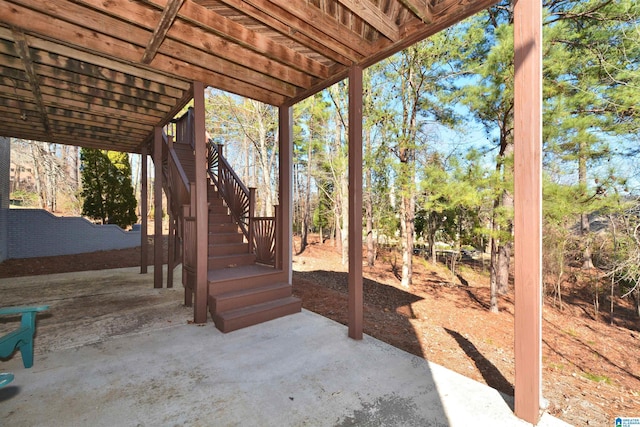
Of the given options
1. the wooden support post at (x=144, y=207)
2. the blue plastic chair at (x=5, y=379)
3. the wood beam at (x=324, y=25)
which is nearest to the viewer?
the blue plastic chair at (x=5, y=379)

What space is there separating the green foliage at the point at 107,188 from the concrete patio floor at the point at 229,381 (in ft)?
31.0

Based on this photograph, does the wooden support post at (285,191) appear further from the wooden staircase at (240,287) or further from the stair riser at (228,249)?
the stair riser at (228,249)

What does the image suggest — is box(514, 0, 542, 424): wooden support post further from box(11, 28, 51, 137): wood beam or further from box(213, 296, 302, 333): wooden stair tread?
box(11, 28, 51, 137): wood beam

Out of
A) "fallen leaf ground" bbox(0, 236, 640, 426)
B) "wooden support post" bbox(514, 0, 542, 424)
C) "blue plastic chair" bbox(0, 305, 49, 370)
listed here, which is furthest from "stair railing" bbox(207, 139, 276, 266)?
"wooden support post" bbox(514, 0, 542, 424)

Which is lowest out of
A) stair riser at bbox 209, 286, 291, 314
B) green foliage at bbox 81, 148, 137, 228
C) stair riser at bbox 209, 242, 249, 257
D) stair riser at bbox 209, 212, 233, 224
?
stair riser at bbox 209, 286, 291, 314

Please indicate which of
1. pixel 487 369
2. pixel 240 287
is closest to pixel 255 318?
pixel 240 287

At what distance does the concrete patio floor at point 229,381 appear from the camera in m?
1.77

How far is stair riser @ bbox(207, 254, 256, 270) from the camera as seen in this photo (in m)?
4.19

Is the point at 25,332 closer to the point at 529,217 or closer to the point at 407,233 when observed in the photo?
the point at 529,217

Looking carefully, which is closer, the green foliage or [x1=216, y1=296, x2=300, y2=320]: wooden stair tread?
[x1=216, y1=296, x2=300, y2=320]: wooden stair tread

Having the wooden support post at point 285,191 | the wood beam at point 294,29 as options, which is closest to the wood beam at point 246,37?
the wood beam at point 294,29

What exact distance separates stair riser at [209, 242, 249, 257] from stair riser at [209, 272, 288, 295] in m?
0.98

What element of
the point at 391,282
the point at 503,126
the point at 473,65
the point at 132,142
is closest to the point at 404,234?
the point at 391,282

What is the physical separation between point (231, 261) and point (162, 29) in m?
3.19
